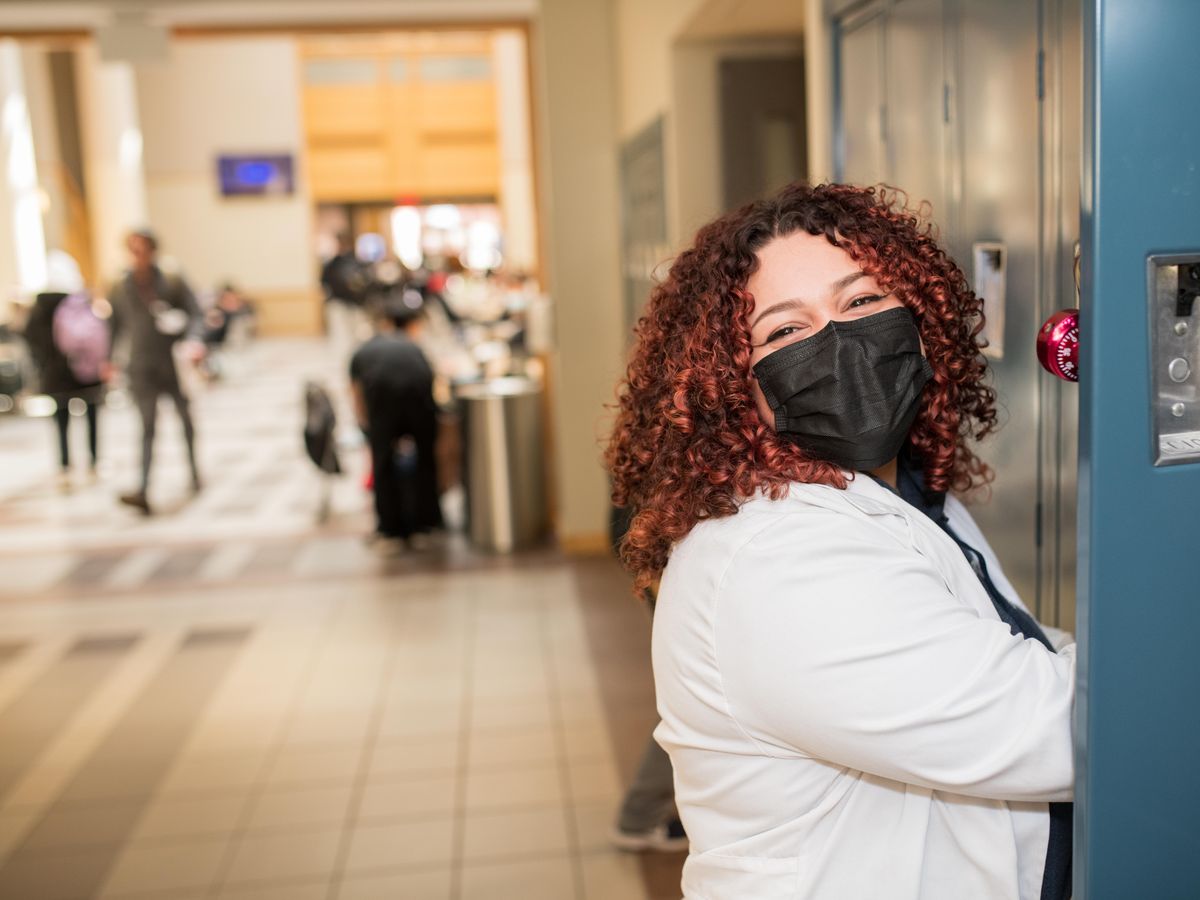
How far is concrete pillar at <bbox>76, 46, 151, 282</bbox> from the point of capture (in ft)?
63.3

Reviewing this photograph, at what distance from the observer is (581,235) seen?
6.00 m

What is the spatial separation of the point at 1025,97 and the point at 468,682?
3.16m

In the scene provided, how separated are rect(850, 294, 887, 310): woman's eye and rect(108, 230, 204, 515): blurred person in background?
22.5ft

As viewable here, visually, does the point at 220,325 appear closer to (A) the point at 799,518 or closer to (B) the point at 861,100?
(B) the point at 861,100

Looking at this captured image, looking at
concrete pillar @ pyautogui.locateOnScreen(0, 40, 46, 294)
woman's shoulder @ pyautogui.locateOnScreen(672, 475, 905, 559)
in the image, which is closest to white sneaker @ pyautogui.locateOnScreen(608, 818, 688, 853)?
woman's shoulder @ pyautogui.locateOnScreen(672, 475, 905, 559)

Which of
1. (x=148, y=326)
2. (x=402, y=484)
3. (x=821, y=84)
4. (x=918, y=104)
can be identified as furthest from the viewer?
(x=148, y=326)

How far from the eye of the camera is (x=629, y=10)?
5.34 m

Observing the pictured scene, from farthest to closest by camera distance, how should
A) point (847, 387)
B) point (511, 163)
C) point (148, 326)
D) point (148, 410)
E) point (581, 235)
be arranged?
point (511, 163)
point (148, 410)
point (148, 326)
point (581, 235)
point (847, 387)

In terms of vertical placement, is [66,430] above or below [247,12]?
below

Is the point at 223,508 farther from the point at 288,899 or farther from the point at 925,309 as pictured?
the point at 925,309

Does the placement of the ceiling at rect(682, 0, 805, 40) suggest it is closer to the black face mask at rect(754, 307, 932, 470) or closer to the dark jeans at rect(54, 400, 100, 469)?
the black face mask at rect(754, 307, 932, 470)

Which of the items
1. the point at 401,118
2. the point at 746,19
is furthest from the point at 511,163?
the point at 746,19

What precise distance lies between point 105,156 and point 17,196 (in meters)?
5.13

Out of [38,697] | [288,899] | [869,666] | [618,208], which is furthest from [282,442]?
[869,666]
